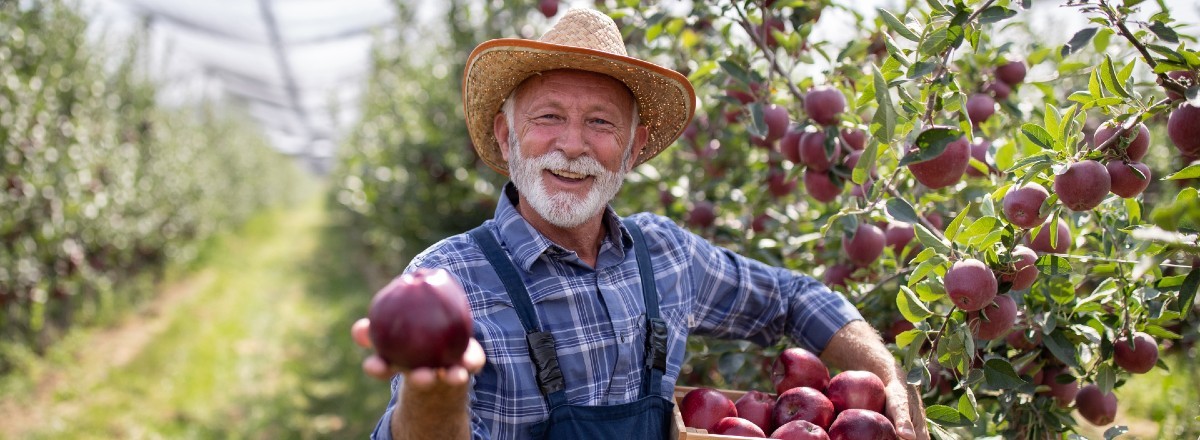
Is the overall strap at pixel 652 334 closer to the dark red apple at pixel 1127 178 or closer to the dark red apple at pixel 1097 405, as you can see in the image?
the dark red apple at pixel 1127 178

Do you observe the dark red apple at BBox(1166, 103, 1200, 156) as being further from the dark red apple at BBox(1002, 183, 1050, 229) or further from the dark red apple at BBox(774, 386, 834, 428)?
the dark red apple at BBox(774, 386, 834, 428)

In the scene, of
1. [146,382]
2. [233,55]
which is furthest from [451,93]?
[233,55]

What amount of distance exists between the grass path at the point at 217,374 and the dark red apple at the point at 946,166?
3.90 metres

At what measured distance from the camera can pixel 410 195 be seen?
6094 millimetres

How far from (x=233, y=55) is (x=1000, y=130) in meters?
17.4

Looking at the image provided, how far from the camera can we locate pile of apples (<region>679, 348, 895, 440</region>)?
1542 millimetres

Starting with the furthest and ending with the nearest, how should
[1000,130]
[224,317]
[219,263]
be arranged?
1. [219,263]
2. [224,317]
3. [1000,130]

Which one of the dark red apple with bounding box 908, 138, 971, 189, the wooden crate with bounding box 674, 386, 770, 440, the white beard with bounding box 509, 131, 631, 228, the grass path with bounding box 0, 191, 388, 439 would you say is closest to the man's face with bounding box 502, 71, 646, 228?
the white beard with bounding box 509, 131, 631, 228

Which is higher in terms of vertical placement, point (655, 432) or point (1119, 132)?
point (1119, 132)

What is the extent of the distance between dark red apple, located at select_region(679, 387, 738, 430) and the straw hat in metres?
0.70

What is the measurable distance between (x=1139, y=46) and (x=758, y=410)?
936mm

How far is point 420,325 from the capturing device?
3.75ft

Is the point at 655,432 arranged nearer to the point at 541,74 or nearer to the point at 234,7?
the point at 541,74

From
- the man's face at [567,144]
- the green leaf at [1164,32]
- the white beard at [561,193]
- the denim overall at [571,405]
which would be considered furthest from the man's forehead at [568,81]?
the green leaf at [1164,32]
